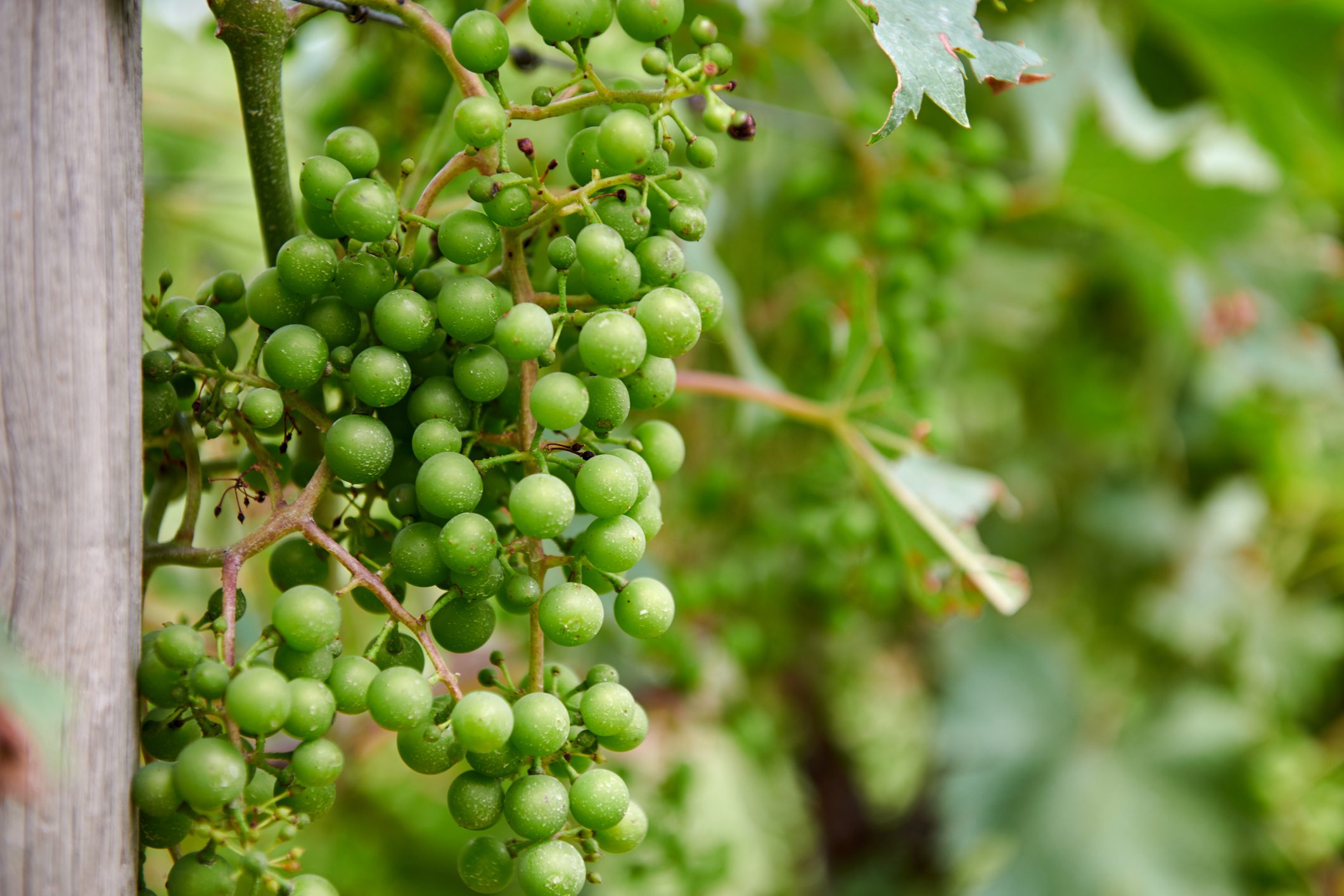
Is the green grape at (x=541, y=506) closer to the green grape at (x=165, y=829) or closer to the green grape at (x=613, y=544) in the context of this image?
the green grape at (x=613, y=544)

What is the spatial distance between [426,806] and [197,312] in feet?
3.25

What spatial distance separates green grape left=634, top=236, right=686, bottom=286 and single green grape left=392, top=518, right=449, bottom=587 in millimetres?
97

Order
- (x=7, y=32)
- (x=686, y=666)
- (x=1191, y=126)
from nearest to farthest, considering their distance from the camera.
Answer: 1. (x=7, y=32)
2. (x=686, y=666)
3. (x=1191, y=126)

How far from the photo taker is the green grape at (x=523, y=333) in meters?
0.32

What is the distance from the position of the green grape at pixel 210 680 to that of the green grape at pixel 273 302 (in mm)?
124

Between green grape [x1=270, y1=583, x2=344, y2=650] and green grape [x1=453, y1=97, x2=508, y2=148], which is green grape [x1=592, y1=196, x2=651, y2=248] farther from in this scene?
green grape [x1=270, y1=583, x2=344, y2=650]

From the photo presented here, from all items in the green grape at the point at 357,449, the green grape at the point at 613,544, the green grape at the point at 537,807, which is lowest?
the green grape at the point at 537,807

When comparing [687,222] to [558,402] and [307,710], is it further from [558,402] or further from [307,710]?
[307,710]

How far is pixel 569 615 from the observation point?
0.33 m

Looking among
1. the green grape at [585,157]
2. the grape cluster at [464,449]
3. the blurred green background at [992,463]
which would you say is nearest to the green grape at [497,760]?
the grape cluster at [464,449]

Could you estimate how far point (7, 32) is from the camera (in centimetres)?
28

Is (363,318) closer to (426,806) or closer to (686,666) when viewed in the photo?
(686,666)

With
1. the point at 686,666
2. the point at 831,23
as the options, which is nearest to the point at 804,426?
the point at 686,666

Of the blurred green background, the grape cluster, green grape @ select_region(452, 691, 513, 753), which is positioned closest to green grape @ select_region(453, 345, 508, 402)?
the grape cluster
